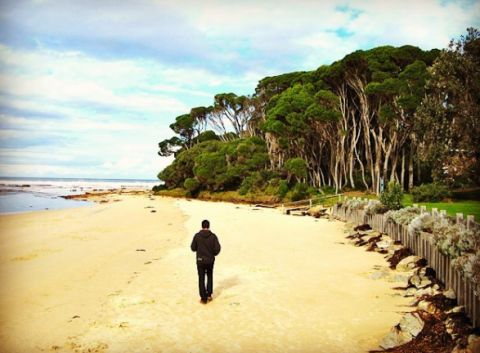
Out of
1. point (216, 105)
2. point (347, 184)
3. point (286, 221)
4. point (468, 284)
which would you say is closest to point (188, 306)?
point (468, 284)

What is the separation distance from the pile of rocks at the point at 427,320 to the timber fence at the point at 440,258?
194 millimetres

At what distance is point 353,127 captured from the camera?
43.8 m

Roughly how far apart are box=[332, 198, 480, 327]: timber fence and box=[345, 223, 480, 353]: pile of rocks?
0.19 meters

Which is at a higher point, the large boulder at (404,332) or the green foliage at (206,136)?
the green foliage at (206,136)

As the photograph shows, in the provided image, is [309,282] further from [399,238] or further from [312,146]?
[312,146]

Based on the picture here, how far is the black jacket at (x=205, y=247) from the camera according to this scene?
9.32 meters

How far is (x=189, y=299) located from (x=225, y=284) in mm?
1644

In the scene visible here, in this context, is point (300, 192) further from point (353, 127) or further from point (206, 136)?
point (206, 136)

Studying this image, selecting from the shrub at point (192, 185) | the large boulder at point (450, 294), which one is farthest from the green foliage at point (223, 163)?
the large boulder at point (450, 294)

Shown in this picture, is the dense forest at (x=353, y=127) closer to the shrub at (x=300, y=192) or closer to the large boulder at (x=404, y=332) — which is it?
the shrub at (x=300, y=192)

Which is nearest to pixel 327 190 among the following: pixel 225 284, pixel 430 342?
pixel 225 284

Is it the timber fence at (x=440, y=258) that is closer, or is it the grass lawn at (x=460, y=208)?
the timber fence at (x=440, y=258)

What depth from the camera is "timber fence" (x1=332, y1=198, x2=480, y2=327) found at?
6777mm

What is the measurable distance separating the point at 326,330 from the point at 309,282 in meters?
3.46
